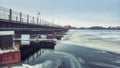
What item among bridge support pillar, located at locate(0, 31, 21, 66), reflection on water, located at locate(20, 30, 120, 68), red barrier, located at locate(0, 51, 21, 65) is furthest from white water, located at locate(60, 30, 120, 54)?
bridge support pillar, located at locate(0, 31, 21, 66)

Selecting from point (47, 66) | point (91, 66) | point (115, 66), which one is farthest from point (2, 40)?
point (115, 66)

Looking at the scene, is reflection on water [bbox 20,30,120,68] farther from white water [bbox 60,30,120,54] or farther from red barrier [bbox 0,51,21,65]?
red barrier [bbox 0,51,21,65]

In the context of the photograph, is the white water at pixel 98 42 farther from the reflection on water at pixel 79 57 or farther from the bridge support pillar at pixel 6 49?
the bridge support pillar at pixel 6 49

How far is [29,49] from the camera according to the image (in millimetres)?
26266

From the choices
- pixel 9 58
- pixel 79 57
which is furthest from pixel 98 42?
pixel 9 58

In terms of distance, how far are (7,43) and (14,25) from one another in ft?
49.9

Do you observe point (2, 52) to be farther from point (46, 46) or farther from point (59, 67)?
point (46, 46)

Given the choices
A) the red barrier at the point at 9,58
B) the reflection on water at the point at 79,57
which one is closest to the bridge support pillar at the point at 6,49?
the red barrier at the point at 9,58

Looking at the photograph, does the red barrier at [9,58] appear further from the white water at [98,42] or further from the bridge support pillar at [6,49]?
the white water at [98,42]

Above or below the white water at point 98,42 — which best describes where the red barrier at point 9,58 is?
above

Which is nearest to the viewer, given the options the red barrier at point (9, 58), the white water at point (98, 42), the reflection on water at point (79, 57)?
the red barrier at point (9, 58)

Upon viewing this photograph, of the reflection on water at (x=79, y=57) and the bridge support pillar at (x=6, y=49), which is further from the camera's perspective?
the reflection on water at (x=79, y=57)

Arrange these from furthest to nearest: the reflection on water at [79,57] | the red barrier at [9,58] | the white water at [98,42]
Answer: the white water at [98,42] → the reflection on water at [79,57] → the red barrier at [9,58]

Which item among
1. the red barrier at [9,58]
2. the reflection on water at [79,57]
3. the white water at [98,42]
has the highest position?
the red barrier at [9,58]
